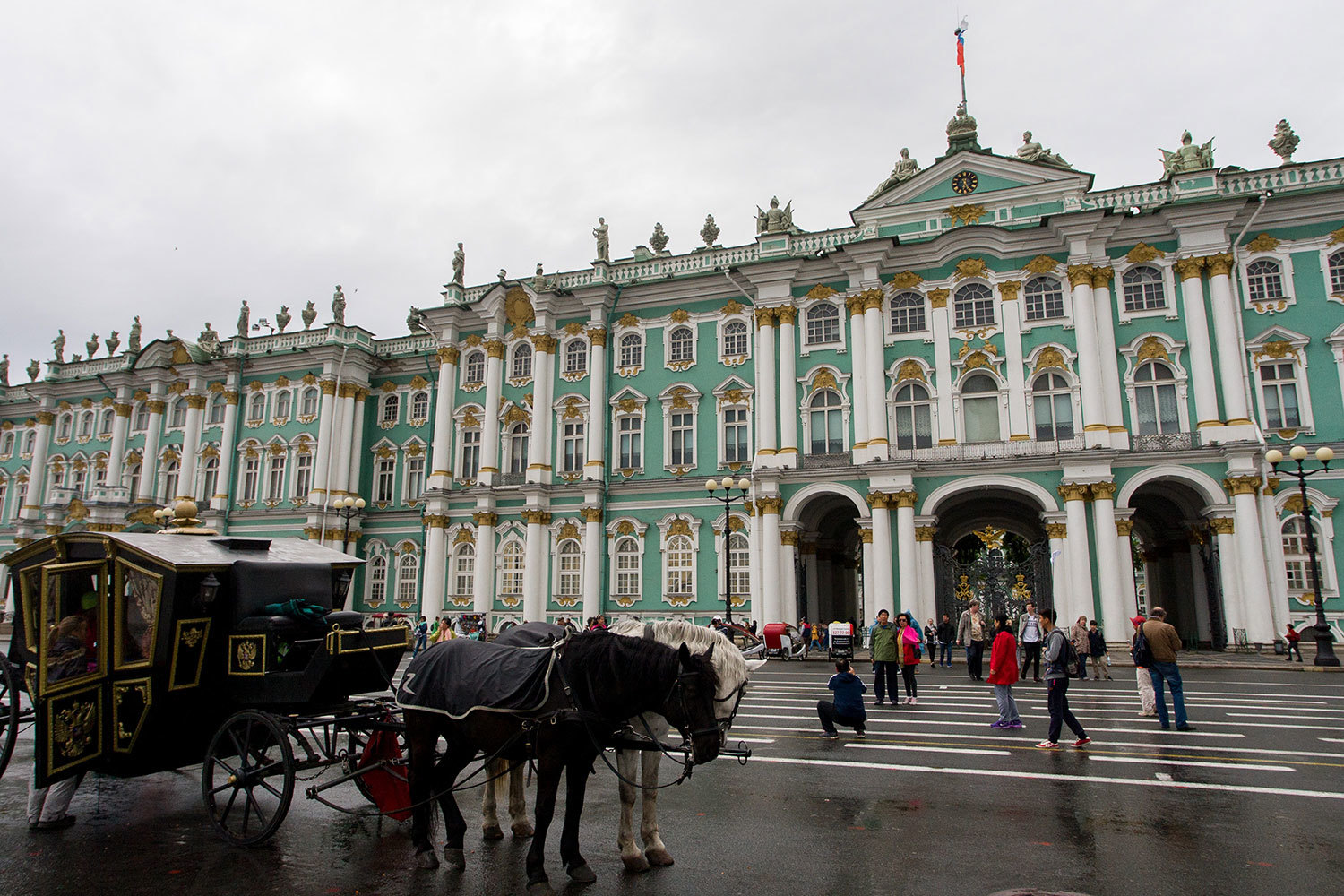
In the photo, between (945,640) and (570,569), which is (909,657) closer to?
(945,640)

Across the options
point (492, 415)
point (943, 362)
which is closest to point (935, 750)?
point (943, 362)

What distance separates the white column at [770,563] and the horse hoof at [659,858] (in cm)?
2355

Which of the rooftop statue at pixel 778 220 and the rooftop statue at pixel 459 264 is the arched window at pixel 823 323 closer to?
the rooftop statue at pixel 778 220

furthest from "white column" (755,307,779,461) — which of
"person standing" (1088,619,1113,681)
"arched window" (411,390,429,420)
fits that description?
"arched window" (411,390,429,420)

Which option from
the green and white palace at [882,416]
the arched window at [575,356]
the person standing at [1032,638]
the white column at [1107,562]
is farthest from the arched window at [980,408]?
the arched window at [575,356]

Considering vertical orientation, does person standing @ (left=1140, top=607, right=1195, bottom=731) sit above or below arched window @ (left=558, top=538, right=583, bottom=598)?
below

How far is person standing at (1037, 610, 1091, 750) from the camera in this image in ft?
36.4

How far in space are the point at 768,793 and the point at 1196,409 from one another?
83.1 ft

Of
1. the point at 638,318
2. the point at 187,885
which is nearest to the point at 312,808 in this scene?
the point at 187,885

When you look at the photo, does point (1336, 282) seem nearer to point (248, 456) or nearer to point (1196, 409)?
point (1196, 409)

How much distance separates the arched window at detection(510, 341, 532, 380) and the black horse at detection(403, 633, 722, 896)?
3070cm

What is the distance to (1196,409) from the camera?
90.1 feet

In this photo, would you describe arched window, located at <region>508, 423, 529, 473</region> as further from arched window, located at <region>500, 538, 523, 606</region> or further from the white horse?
the white horse

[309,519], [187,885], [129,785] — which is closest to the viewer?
[187,885]
